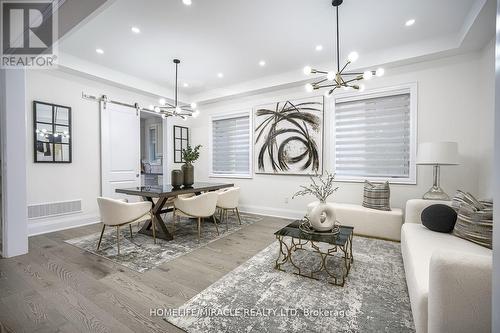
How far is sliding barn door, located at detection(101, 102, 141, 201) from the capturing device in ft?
14.5

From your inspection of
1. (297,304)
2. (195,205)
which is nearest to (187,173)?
(195,205)

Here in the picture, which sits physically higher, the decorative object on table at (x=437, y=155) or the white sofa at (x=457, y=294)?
the decorative object on table at (x=437, y=155)

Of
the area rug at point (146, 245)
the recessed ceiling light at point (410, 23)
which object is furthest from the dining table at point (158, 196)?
the recessed ceiling light at point (410, 23)

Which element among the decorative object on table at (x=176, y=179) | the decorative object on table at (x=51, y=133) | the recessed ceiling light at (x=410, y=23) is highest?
the recessed ceiling light at (x=410, y=23)

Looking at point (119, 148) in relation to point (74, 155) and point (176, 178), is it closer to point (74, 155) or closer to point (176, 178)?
point (74, 155)

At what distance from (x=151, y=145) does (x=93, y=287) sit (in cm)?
630

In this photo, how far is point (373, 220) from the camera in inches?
132

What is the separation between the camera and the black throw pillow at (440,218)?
2236 mm

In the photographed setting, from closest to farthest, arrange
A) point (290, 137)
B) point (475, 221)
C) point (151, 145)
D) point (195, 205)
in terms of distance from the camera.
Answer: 1. point (475, 221)
2. point (195, 205)
3. point (290, 137)
4. point (151, 145)

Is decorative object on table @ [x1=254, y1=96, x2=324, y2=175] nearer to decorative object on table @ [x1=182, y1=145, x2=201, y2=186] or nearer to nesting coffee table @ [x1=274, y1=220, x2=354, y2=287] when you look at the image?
decorative object on table @ [x1=182, y1=145, x2=201, y2=186]

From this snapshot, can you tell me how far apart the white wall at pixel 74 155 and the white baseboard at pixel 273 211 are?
3099mm

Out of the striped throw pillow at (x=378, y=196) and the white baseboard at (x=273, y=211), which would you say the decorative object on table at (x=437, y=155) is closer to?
the striped throw pillow at (x=378, y=196)

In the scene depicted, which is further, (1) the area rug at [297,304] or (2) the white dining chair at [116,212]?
(2) the white dining chair at [116,212]

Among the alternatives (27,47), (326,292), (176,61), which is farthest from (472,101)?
(27,47)
